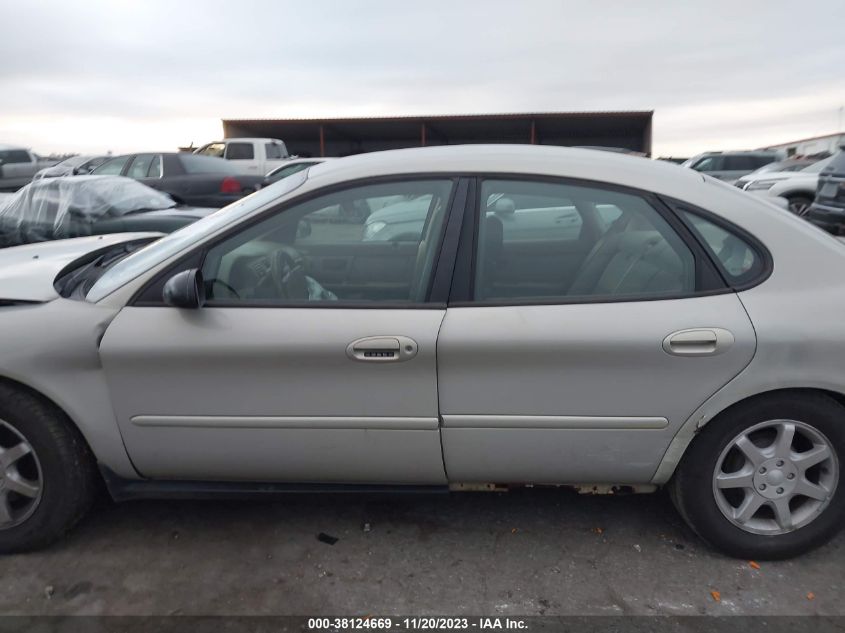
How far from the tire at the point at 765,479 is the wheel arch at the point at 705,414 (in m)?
0.01

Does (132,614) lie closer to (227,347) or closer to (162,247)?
(227,347)

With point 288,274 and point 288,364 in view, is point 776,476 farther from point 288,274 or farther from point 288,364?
point 288,274

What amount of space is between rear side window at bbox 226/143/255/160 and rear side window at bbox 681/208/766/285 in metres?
16.8

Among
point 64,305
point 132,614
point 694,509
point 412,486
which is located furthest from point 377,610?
point 64,305

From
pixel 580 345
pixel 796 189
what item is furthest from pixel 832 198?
pixel 580 345

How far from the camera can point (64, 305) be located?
2.52 metres

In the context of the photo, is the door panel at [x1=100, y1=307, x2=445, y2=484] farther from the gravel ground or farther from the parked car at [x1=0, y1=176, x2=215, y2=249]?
the parked car at [x1=0, y1=176, x2=215, y2=249]

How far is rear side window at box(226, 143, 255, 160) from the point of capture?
17.8 m

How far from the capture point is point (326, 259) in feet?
8.80

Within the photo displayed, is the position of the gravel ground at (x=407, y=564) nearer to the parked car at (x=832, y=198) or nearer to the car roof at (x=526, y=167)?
the car roof at (x=526, y=167)

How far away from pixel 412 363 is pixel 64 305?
137cm

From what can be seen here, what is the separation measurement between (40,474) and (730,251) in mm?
2721

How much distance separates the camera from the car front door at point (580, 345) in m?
2.29

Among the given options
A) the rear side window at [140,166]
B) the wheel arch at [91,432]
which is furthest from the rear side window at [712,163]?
the wheel arch at [91,432]
